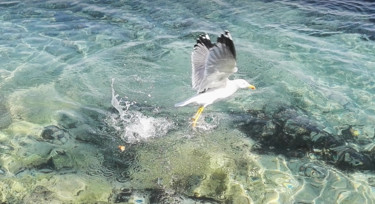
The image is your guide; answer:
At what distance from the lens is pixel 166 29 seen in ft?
36.0

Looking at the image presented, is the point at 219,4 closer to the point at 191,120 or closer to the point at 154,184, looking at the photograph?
the point at 191,120

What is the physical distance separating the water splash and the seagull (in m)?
0.60

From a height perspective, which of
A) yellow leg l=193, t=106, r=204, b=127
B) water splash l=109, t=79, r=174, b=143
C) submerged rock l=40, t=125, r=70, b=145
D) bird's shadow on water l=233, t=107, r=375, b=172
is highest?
yellow leg l=193, t=106, r=204, b=127

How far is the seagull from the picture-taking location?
5309 millimetres

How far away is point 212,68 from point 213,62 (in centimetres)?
17

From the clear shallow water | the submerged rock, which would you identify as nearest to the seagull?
the clear shallow water

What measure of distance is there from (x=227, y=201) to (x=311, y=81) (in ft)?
13.9

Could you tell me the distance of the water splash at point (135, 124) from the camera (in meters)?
6.59

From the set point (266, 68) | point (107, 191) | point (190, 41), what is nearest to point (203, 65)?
point (107, 191)

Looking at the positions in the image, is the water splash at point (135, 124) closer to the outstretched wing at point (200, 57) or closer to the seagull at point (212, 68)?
the seagull at point (212, 68)

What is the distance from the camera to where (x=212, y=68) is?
582 centimetres

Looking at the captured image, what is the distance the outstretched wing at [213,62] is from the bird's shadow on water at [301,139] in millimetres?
1132

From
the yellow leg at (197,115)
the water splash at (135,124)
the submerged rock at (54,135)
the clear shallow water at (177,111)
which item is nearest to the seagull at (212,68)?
the yellow leg at (197,115)

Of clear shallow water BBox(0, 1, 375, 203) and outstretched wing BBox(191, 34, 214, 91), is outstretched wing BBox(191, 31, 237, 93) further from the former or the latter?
clear shallow water BBox(0, 1, 375, 203)
